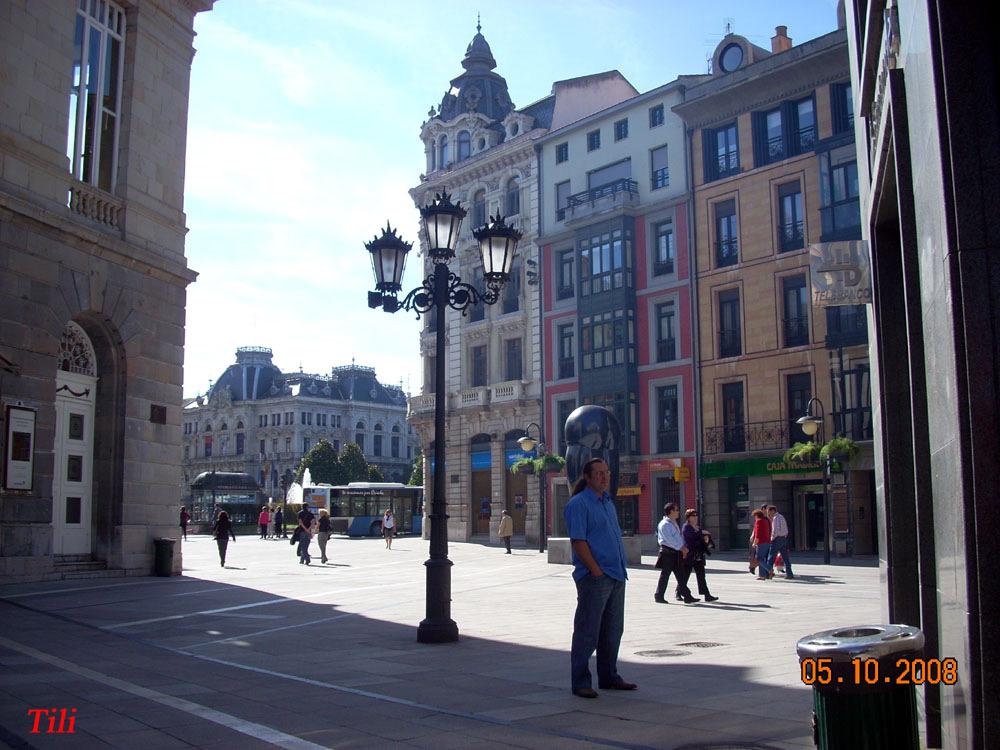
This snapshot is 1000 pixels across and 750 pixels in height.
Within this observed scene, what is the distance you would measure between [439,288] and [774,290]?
2637 centimetres

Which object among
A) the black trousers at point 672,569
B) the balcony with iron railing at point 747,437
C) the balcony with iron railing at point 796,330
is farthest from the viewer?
the balcony with iron railing at point 747,437

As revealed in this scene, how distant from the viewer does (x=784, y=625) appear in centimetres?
1208

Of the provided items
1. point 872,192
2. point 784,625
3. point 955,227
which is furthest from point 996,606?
point 784,625

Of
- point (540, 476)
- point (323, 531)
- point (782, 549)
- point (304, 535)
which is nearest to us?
point (782, 549)

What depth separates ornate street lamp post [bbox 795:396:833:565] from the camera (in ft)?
87.3

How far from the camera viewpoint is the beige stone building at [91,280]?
16.2 m

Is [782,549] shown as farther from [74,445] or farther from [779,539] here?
[74,445]

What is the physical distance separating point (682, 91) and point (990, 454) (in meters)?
39.1

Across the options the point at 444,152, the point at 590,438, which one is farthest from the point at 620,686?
the point at 444,152

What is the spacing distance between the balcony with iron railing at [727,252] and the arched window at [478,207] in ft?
53.3

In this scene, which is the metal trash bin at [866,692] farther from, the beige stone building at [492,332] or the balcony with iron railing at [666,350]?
the beige stone building at [492,332]

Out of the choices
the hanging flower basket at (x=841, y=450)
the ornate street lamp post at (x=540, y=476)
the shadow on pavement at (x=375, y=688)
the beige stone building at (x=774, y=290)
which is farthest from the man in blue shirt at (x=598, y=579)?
the beige stone building at (x=774, y=290)

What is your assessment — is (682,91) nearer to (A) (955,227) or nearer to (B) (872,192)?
(B) (872,192)

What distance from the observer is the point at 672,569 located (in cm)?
1603
